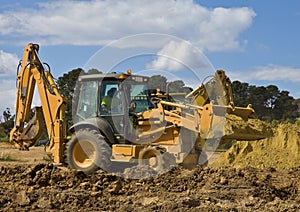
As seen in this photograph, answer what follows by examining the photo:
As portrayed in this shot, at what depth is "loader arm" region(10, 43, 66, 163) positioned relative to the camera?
1241 cm

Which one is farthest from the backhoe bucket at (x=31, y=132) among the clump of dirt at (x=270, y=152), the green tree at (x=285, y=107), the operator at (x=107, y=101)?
the green tree at (x=285, y=107)

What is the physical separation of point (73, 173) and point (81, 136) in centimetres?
172

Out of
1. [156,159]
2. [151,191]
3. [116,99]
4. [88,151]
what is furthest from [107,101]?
[151,191]

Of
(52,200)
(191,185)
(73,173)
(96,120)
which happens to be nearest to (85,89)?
(96,120)

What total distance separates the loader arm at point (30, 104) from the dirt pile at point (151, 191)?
5.49 feet

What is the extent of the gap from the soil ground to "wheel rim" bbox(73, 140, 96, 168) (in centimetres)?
93

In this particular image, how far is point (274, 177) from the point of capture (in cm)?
1035

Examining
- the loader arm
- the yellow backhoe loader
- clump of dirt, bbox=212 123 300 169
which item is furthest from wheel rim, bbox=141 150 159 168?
clump of dirt, bbox=212 123 300 169

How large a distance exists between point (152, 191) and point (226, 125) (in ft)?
8.56

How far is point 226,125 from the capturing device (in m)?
11.0

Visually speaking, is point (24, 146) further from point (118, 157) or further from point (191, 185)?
point (191, 185)

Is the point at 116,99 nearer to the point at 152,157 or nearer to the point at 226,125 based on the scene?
the point at 152,157

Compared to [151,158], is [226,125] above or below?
above

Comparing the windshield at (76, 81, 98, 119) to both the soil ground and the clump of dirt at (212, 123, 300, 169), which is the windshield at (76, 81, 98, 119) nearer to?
the soil ground
